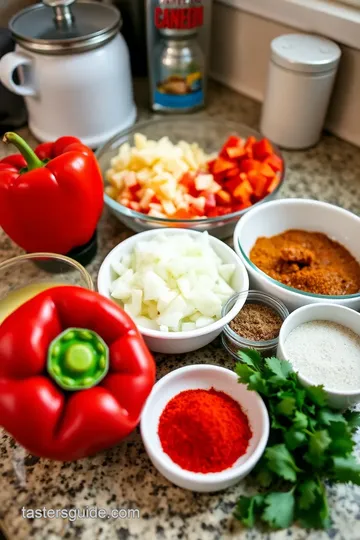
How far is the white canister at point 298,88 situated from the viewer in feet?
3.80

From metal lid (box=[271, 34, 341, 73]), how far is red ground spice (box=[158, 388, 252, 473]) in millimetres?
807

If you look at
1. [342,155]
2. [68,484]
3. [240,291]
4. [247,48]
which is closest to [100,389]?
[68,484]

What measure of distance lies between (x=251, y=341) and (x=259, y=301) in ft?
0.30

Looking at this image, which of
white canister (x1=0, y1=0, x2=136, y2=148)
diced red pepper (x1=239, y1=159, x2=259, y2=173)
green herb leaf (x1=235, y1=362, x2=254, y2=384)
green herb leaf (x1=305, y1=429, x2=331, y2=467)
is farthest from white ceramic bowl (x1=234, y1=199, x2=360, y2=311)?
white canister (x1=0, y1=0, x2=136, y2=148)

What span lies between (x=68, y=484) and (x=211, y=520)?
21cm

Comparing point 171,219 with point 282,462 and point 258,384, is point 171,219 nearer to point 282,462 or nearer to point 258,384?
point 258,384

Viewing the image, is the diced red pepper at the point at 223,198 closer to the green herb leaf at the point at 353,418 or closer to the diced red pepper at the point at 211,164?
the diced red pepper at the point at 211,164

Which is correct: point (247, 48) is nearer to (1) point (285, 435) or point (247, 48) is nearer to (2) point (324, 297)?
(2) point (324, 297)

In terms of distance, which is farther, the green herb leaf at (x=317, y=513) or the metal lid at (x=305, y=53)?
the metal lid at (x=305, y=53)

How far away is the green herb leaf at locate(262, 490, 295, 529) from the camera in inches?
25.7

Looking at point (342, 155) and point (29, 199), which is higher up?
point (29, 199)

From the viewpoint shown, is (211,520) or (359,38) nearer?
(211,520)

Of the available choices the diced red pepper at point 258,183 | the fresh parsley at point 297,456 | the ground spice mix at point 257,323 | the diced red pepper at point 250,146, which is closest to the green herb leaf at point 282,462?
the fresh parsley at point 297,456

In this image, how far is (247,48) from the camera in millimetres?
1436
